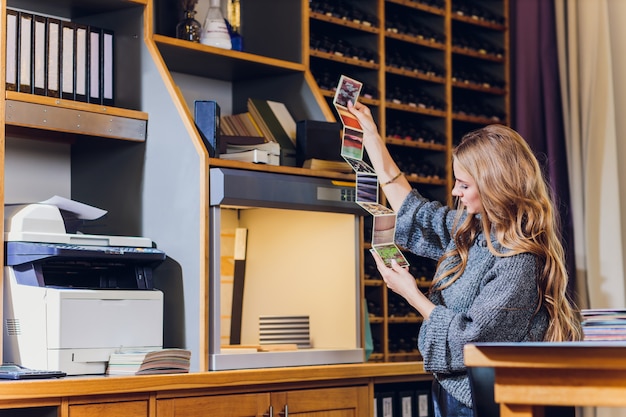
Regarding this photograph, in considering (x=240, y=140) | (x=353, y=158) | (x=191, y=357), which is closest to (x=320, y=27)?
(x=240, y=140)

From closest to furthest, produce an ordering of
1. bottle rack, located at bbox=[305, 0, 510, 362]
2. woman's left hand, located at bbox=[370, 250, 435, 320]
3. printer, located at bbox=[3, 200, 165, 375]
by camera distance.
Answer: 1. woman's left hand, located at bbox=[370, 250, 435, 320]
2. printer, located at bbox=[3, 200, 165, 375]
3. bottle rack, located at bbox=[305, 0, 510, 362]

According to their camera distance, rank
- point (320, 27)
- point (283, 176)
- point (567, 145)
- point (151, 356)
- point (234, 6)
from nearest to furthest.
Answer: point (151, 356)
point (283, 176)
point (234, 6)
point (320, 27)
point (567, 145)

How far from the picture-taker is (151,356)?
9.68 ft

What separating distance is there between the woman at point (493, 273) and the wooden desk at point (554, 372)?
33.7 inches

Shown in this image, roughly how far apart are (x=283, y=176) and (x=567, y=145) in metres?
1.87

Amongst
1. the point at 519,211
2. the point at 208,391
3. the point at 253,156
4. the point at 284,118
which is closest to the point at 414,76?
the point at 284,118

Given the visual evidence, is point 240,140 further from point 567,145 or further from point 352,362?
point 567,145

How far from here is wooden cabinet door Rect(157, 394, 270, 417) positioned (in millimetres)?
2904

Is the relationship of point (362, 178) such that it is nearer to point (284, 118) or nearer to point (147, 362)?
point (284, 118)

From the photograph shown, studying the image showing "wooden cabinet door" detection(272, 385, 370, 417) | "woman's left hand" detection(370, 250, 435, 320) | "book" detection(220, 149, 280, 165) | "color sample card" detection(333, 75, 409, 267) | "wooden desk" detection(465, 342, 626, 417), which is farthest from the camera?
"book" detection(220, 149, 280, 165)

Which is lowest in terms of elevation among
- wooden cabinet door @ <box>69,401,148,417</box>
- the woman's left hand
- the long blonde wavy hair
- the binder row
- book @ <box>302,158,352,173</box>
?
wooden cabinet door @ <box>69,401,148,417</box>

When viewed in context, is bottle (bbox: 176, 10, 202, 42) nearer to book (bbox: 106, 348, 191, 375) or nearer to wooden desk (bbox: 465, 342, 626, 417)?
book (bbox: 106, 348, 191, 375)

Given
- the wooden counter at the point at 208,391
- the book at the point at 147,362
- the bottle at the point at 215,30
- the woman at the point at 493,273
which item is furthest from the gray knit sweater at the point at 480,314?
the bottle at the point at 215,30

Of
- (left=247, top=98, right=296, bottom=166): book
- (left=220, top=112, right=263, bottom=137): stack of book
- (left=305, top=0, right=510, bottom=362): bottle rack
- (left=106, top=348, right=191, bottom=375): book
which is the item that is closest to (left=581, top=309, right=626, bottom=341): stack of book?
(left=305, top=0, right=510, bottom=362): bottle rack
